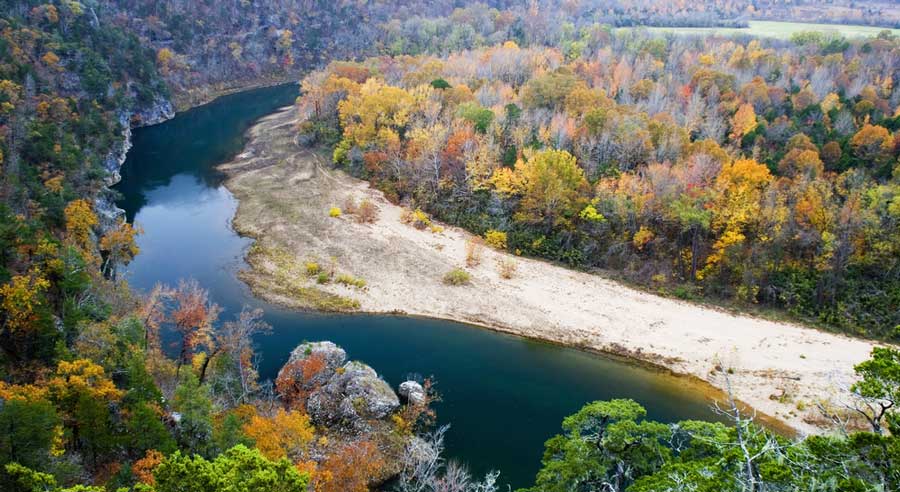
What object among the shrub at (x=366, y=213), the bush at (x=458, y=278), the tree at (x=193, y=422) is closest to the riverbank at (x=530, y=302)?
the bush at (x=458, y=278)

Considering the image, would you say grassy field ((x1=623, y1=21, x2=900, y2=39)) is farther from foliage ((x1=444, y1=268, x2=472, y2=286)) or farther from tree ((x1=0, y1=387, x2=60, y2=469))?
tree ((x1=0, y1=387, x2=60, y2=469))

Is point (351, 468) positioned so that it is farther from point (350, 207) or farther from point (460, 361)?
point (350, 207)

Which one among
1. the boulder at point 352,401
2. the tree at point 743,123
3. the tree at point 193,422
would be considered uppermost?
the tree at point 193,422

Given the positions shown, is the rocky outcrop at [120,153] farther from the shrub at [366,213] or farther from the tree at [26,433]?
the tree at [26,433]

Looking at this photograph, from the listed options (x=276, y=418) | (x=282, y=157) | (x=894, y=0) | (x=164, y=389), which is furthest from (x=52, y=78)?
(x=894, y=0)

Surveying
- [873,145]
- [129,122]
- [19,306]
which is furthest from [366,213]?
[129,122]

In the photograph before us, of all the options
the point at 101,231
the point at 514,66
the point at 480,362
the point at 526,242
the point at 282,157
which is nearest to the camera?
the point at 480,362

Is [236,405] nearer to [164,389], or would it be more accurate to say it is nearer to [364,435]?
[164,389]
